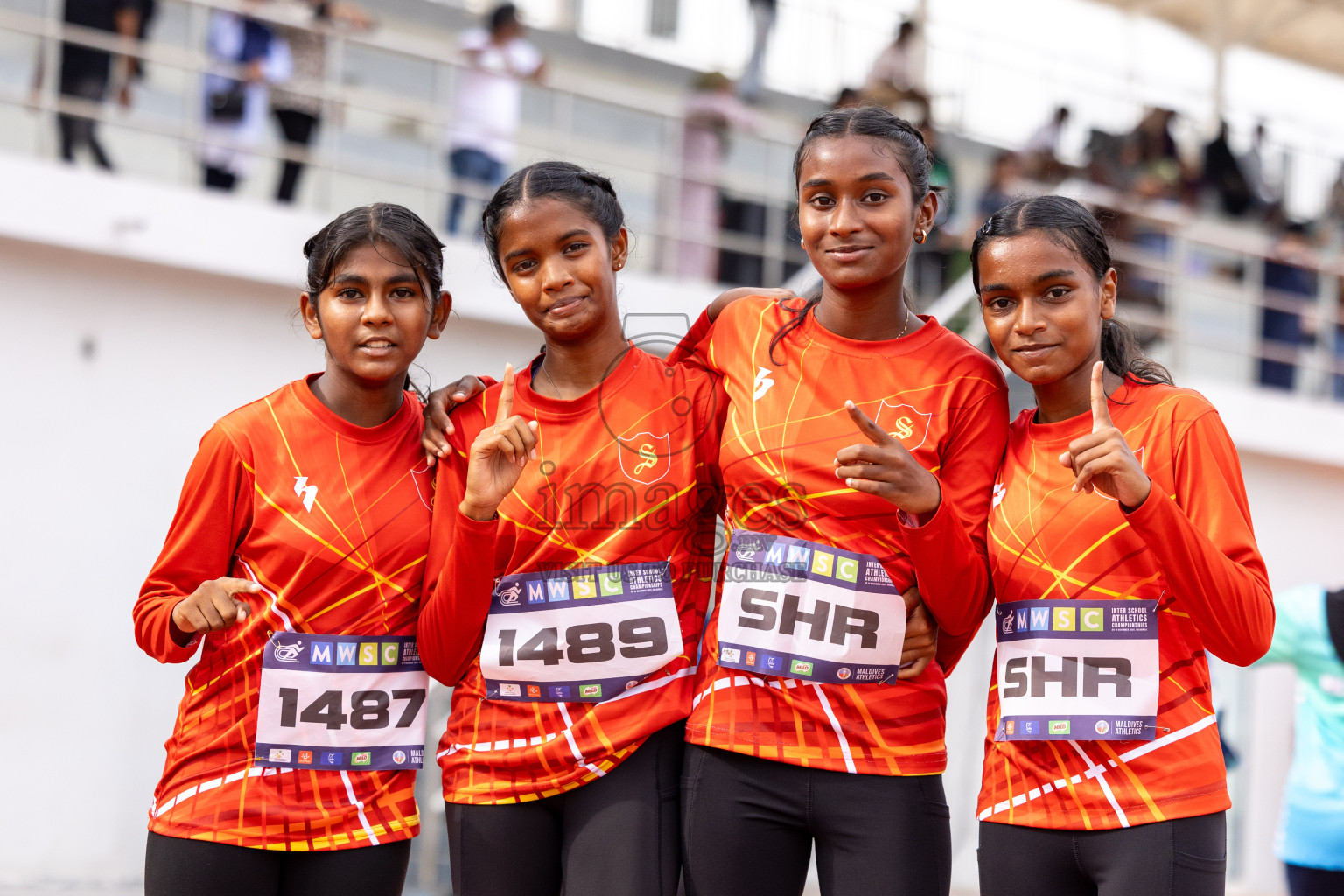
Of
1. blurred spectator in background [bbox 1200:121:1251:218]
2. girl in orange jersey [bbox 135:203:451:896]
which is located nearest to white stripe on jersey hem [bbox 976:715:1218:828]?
girl in orange jersey [bbox 135:203:451:896]

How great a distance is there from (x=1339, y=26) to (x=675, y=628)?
13364 mm

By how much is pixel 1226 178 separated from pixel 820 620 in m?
9.83

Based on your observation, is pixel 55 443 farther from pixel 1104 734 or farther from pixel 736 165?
pixel 736 165

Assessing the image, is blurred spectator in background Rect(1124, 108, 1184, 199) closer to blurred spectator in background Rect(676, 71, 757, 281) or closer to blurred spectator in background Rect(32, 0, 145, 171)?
blurred spectator in background Rect(676, 71, 757, 281)

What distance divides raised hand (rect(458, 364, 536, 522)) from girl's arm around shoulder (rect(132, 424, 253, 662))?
0.47m

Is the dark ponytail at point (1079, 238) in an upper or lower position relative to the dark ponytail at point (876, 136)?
lower

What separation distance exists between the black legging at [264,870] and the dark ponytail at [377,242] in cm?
105

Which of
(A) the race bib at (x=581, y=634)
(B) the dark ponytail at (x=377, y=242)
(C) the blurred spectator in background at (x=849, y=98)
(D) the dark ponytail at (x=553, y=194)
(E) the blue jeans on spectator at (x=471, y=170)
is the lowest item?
(A) the race bib at (x=581, y=634)

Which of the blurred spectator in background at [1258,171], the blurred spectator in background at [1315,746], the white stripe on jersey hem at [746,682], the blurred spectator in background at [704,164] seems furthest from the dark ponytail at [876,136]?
the blurred spectator in background at [1258,171]

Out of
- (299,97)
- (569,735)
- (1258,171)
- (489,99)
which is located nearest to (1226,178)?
(1258,171)

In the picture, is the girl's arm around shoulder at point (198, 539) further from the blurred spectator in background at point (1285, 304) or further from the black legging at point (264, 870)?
the blurred spectator in background at point (1285, 304)

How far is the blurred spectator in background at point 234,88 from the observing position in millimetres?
6016

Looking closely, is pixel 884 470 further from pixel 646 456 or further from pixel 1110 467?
pixel 646 456

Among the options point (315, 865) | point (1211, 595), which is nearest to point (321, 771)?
point (315, 865)
